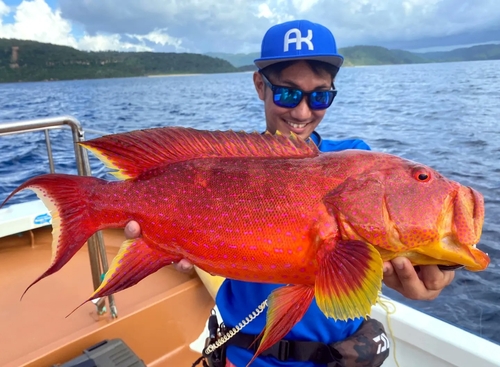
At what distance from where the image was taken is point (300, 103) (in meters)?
2.55

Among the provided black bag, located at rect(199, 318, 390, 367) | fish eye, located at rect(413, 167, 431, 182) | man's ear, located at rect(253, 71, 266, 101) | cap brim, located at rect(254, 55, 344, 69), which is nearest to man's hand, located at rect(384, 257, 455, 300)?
fish eye, located at rect(413, 167, 431, 182)

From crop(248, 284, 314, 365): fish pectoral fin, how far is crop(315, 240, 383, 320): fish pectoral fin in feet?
Answer: 0.36

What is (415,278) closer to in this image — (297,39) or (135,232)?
(135,232)

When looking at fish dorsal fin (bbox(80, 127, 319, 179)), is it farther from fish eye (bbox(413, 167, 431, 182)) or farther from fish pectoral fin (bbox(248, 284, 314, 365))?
fish pectoral fin (bbox(248, 284, 314, 365))

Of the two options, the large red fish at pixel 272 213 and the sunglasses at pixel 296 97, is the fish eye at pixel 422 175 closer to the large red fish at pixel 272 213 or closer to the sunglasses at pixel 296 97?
the large red fish at pixel 272 213

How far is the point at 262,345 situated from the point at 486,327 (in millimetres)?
4685

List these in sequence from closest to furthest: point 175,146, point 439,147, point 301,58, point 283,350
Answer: point 175,146
point 283,350
point 301,58
point 439,147

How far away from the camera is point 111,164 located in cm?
181

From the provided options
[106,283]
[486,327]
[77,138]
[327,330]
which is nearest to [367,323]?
[327,330]

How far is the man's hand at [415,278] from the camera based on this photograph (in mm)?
1631

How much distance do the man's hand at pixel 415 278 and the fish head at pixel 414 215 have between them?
99mm

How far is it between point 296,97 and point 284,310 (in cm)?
143

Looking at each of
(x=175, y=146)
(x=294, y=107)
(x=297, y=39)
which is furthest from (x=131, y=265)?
(x=297, y=39)

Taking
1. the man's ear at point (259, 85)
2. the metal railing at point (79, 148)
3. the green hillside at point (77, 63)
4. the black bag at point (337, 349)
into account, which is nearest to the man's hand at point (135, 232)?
the black bag at point (337, 349)
